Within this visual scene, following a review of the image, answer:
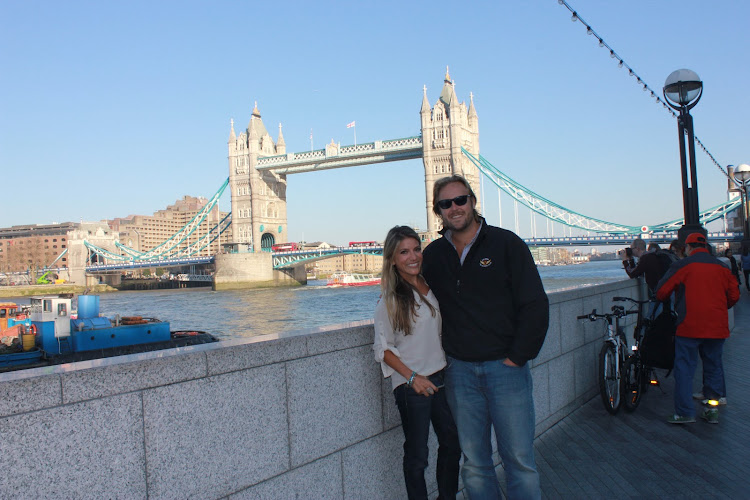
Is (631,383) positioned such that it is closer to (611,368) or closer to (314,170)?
(611,368)

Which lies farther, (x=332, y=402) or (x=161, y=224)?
(x=161, y=224)

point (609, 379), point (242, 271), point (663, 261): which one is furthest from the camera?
point (242, 271)

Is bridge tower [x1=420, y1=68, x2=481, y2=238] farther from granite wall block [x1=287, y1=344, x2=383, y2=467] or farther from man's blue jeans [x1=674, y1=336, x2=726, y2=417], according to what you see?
granite wall block [x1=287, y1=344, x2=383, y2=467]

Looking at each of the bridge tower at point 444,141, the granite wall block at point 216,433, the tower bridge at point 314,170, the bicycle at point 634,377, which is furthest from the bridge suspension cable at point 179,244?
the granite wall block at point 216,433

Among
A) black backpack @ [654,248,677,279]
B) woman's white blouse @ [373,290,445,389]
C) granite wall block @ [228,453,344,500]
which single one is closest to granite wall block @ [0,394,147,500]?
granite wall block @ [228,453,344,500]

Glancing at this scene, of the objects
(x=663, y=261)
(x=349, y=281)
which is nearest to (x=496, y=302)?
(x=663, y=261)

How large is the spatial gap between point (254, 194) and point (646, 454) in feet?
224

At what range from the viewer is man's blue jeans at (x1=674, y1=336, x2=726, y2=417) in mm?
3838

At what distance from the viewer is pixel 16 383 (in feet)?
5.28

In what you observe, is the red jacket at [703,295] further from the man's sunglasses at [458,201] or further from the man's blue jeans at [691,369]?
the man's sunglasses at [458,201]

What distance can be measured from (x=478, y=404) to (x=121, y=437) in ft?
3.99

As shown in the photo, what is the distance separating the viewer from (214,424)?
208 centimetres

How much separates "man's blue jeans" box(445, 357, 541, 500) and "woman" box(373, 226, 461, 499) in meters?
0.08

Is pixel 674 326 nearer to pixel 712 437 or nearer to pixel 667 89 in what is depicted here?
pixel 712 437
